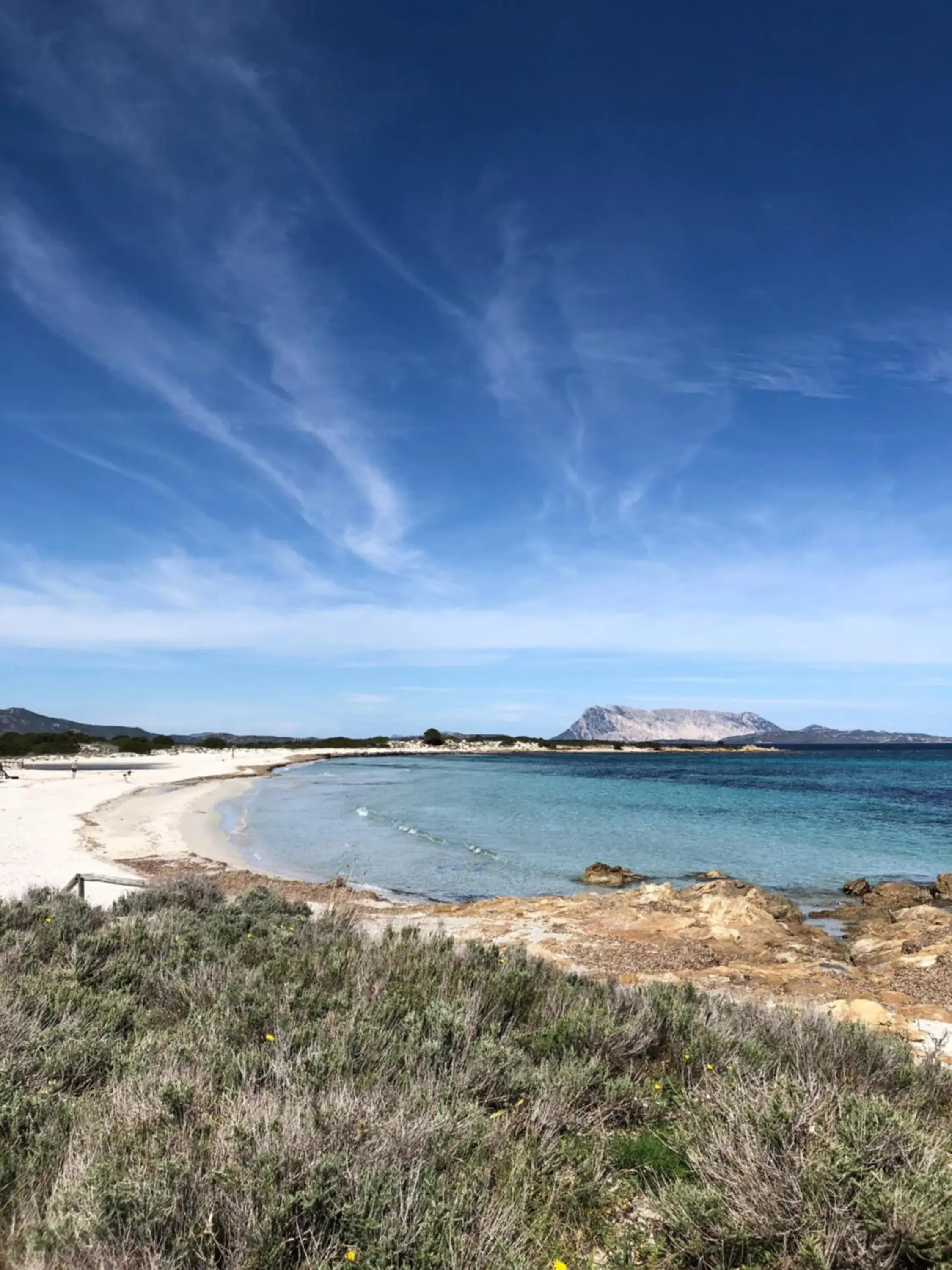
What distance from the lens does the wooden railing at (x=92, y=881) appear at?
39.2 ft

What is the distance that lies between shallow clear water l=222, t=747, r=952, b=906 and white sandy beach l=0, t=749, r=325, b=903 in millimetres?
1997

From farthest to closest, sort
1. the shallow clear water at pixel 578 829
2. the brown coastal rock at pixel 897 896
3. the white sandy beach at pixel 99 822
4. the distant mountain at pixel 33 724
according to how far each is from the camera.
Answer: the distant mountain at pixel 33 724 → the shallow clear water at pixel 578 829 → the brown coastal rock at pixel 897 896 → the white sandy beach at pixel 99 822

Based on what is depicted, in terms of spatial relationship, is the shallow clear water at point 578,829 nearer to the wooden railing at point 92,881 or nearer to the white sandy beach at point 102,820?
the white sandy beach at point 102,820

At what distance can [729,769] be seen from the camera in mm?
84375

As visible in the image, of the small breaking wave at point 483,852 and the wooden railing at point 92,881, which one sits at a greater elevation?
the wooden railing at point 92,881

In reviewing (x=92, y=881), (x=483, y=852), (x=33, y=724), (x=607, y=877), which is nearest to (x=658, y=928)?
(x=607, y=877)

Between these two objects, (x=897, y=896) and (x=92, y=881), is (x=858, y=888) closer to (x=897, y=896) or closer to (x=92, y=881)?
(x=897, y=896)

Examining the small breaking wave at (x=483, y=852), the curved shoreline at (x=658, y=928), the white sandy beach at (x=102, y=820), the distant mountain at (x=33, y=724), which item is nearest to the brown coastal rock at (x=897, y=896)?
the curved shoreline at (x=658, y=928)

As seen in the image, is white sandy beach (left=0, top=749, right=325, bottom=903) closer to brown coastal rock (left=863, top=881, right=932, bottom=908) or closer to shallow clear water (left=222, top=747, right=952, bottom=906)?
shallow clear water (left=222, top=747, right=952, bottom=906)

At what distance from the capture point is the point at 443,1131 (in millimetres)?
3543

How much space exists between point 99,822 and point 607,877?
63.5 feet

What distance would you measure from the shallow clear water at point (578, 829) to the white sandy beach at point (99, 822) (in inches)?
78.6

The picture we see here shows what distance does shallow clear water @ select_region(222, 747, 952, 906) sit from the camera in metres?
21.5

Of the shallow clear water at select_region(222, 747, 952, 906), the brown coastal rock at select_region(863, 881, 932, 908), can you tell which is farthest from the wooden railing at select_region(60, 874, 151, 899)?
the brown coastal rock at select_region(863, 881, 932, 908)
